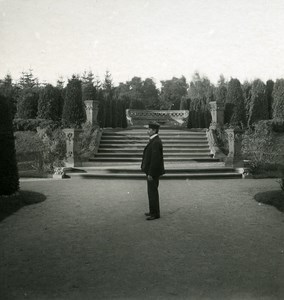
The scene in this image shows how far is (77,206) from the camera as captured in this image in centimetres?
770

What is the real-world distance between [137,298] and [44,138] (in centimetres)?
1428

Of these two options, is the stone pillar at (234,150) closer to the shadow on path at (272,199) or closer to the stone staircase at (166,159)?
the stone staircase at (166,159)

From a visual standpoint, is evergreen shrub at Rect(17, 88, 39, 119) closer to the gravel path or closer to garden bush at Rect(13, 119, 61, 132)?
garden bush at Rect(13, 119, 61, 132)

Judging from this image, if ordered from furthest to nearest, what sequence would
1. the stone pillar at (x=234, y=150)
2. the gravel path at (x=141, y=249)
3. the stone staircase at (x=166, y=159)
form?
1. the stone pillar at (x=234, y=150)
2. the stone staircase at (x=166, y=159)
3. the gravel path at (x=141, y=249)

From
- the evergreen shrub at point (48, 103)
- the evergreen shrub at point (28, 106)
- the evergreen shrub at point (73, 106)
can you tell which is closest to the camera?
the evergreen shrub at point (73, 106)

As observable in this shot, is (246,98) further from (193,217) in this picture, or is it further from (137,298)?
(137,298)

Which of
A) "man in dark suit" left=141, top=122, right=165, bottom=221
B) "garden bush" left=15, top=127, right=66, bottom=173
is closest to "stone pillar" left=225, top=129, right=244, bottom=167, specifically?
"garden bush" left=15, top=127, right=66, bottom=173

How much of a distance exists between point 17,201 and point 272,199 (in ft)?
19.4

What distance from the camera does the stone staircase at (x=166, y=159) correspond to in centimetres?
1245

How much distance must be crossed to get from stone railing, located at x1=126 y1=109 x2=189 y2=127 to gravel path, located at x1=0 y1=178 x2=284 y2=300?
19.4 m

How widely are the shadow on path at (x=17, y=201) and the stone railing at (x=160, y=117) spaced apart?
64.1 ft

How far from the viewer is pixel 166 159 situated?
1475 cm

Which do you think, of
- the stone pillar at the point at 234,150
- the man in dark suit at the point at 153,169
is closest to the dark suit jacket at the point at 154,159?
the man in dark suit at the point at 153,169

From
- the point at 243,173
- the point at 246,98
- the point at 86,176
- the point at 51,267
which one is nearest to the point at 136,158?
the point at 86,176
